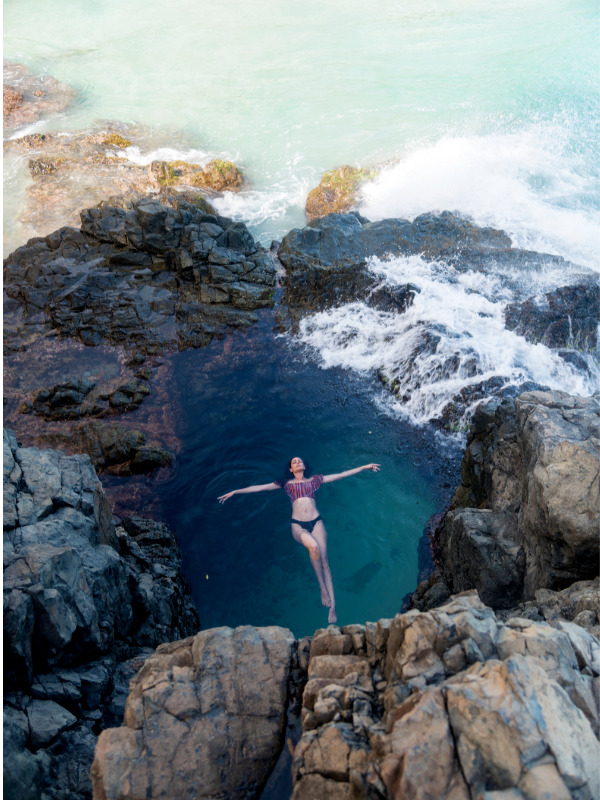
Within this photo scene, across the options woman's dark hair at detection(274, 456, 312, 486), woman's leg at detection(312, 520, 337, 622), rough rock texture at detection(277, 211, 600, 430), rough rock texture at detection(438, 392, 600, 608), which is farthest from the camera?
rough rock texture at detection(277, 211, 600, 430)

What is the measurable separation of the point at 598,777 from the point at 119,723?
181 inches

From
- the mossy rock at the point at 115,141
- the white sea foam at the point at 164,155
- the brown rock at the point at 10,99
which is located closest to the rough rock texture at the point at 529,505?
the white sea foam at the point at 164,155

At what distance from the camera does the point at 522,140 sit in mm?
22078

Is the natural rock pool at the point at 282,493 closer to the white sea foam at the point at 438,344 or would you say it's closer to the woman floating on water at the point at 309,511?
the woman floating on water at the point at 309,511

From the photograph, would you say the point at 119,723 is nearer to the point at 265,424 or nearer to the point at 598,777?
the point at 598,777

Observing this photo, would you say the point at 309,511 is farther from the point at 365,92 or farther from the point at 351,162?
the point at 365,92

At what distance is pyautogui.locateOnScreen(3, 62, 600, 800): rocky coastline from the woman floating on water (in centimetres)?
139

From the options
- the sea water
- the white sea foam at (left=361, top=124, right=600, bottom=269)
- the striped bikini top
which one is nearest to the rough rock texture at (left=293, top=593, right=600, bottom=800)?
the sea water

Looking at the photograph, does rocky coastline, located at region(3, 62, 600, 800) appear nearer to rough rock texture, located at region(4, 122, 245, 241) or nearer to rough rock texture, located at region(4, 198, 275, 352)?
rough rock texture, located at region(4, 198, 275, 352)

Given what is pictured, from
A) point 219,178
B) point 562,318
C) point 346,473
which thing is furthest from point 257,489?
point 219,178

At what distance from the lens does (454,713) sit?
373 cm

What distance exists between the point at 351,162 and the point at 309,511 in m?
16.6

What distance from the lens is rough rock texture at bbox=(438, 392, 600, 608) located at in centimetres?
641

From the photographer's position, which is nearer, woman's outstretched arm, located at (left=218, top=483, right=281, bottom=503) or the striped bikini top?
the striped bikini top
